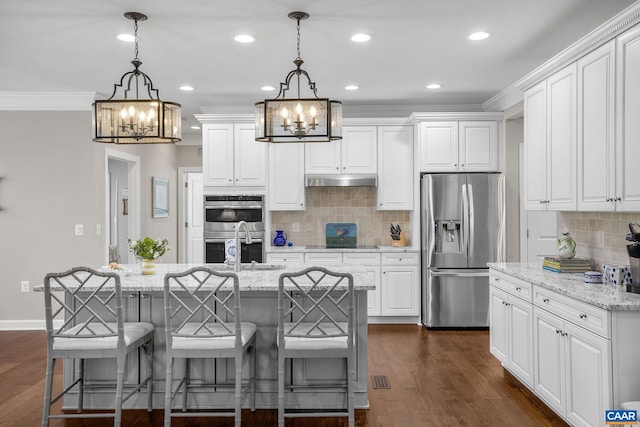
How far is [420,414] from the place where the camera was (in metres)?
3.46

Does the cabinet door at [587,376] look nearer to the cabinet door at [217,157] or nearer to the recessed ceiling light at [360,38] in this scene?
the recessed ceiling light at [360,38]

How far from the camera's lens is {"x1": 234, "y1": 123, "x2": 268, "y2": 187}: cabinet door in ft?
20.6

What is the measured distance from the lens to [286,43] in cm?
417

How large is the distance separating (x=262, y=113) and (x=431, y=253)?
10.1ft

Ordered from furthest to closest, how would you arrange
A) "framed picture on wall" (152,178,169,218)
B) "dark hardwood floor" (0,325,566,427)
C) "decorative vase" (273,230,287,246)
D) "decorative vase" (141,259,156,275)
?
"framed picture on wall" (152,178,169,218), "decorative vase" (273,230,287,246), "decorative vase" (141,259,156,275), "dark hardwood floor" (0,325,566,427)

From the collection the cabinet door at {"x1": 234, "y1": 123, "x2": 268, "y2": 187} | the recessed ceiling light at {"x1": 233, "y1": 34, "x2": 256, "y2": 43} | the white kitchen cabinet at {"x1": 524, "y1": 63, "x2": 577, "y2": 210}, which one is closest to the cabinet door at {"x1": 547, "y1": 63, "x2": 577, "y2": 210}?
the white kitchen cabinet at {"x1": 524, "y1": 63, "x2": 577, "y2": 210}

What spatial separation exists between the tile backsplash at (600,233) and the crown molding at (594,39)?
42.9 inches

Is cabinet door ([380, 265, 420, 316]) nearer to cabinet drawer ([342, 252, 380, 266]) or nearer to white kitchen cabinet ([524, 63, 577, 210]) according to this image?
cabinet drawer ([342, 252, 380, 266])

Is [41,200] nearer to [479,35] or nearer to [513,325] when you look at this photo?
[479,35]

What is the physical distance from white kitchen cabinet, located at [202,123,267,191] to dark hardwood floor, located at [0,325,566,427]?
2364 millimetres

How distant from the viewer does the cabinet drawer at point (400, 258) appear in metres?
6.11

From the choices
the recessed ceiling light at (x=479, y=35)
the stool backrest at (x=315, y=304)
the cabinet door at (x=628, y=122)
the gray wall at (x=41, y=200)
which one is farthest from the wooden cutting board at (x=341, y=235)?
the cabinet door at (x=628, y=122)

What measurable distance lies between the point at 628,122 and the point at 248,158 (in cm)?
420

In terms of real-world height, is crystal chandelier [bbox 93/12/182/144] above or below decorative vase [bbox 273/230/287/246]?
above
